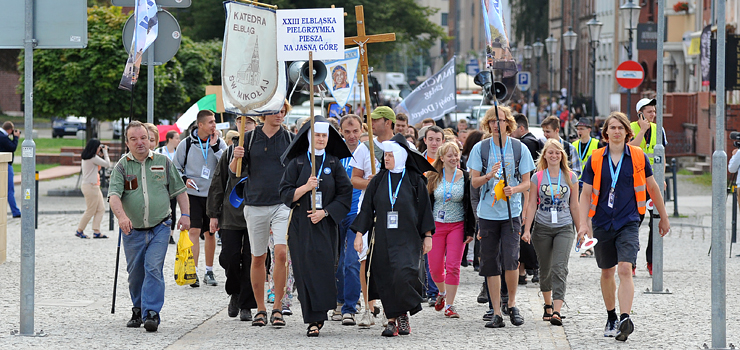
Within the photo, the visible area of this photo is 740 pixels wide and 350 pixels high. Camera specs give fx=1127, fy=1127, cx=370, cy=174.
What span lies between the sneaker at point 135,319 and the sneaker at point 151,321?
0.78 ft

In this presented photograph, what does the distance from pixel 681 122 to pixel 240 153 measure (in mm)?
30325

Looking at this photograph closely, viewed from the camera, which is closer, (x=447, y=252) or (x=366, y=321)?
(x=366, y=321)

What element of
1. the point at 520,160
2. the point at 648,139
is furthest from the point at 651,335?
the point at 648,139

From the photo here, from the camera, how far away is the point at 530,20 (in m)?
73.2

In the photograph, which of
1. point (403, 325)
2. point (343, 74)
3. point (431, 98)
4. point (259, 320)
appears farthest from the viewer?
point (431, 98)

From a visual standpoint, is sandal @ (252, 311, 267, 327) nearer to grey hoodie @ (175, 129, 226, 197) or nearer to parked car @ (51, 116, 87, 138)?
grey hoodie @ (175, 129, 226, 197)

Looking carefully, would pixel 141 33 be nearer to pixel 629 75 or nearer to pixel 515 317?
pixel 515 317

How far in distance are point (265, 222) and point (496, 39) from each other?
2.61 metres

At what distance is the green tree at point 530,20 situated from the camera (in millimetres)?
73062

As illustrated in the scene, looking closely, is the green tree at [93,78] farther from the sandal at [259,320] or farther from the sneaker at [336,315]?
the sandal at [259,320]

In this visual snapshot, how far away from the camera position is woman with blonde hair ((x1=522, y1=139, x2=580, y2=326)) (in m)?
9.45

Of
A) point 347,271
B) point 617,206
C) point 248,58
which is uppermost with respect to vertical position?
point 248,58

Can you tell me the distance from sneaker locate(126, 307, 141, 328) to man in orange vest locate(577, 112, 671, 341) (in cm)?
355

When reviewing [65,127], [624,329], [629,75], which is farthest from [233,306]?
[65,127]
